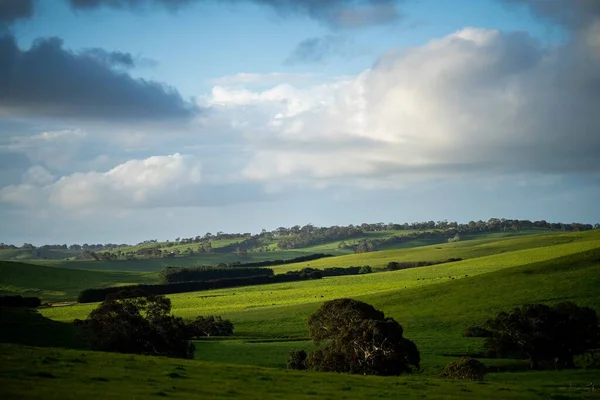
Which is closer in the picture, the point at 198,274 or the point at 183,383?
the point at 183,383

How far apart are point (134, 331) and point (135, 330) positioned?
12 cm

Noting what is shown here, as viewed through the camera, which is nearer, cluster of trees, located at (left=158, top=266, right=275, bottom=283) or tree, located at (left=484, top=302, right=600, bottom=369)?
tree, located at (left=484, top=302, right=600, bottom=369)

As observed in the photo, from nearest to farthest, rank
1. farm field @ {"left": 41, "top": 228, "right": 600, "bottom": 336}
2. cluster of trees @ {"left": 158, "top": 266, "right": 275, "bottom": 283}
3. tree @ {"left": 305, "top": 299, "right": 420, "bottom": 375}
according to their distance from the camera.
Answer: tree @ {"left": 305, "top": 299, "right": 420, "bottom": 375} < farm field @ {"left": 41, "top": 228, "right": 600, "bottom": 336} < cluster of trees @ {"left": 158, "top": 266, "right": 275, "bottom": 283}

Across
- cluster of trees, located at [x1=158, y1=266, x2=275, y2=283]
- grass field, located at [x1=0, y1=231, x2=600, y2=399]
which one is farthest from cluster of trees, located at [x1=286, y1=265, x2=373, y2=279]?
grass field, located at [x1=0, y1=231, x2=600, y2=399]

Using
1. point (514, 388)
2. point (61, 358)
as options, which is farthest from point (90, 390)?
point (514, 388)

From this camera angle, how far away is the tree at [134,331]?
190ft

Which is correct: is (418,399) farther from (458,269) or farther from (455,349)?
(458,269)

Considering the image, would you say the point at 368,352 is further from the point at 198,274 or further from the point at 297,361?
the point at 198,274

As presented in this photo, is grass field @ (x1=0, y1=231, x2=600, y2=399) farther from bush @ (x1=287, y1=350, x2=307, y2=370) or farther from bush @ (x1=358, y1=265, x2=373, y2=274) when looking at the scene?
bush @ (x1=358, y1=265, x2=373, y2=274)

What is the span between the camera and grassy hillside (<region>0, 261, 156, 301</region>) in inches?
6206

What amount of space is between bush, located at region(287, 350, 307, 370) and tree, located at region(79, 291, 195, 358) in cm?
1012

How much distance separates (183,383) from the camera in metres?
30.7

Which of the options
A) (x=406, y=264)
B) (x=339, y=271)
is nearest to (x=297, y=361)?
(x=339, y=271)

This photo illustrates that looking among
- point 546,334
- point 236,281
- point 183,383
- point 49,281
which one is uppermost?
point 183,383
